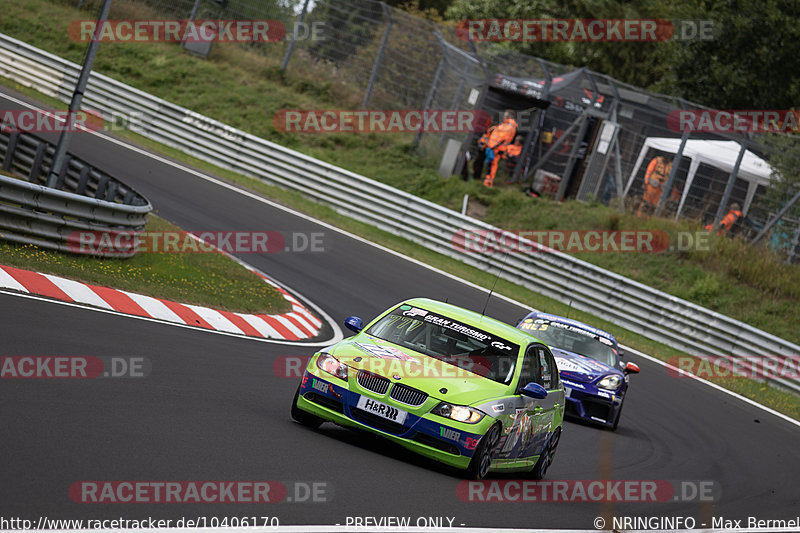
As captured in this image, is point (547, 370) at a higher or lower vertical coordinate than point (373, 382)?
higher

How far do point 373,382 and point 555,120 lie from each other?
22282 mm

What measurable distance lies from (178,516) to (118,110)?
27.0 meters

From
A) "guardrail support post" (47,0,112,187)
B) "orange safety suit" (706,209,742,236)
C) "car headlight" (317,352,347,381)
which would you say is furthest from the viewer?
"orange safety suit" (706,209,742,236)

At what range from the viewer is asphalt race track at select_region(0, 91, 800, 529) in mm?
6227

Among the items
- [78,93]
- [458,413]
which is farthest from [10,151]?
[458,413]

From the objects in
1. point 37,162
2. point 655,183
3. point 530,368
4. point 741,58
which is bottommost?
point 37,162

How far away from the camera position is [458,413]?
8.26 m

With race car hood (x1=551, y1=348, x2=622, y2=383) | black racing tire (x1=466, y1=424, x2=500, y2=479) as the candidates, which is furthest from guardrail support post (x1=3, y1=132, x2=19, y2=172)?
black racing tire (x1=466, y1=424, x2=500, y2=479)

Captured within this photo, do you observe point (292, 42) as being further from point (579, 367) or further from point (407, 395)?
point (407, 395)

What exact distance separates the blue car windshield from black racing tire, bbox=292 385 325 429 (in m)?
6.49

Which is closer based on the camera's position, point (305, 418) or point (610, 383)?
point (305, 418)

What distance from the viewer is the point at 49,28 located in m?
37.3

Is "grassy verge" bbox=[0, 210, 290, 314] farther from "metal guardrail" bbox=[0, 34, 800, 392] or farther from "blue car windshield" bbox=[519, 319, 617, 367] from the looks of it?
"metal guardrail" bbox=[0, 34, 800, 392]

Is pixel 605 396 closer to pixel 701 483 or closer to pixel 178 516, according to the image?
pixel 701 483
